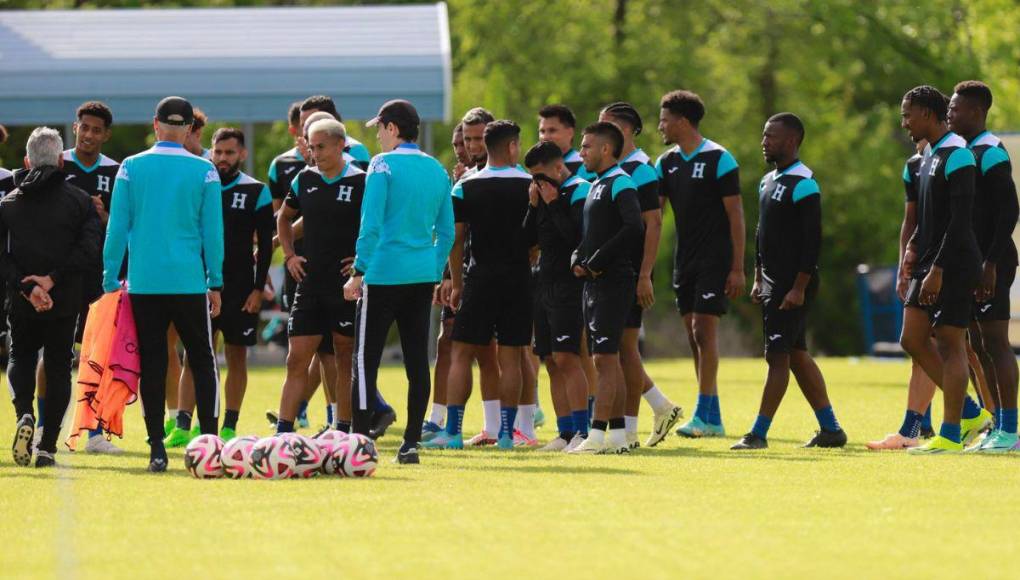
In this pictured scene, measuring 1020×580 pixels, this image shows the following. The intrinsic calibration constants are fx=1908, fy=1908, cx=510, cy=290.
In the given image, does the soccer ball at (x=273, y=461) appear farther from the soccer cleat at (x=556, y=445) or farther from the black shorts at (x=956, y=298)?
the black shorts at (x=956, y=298)

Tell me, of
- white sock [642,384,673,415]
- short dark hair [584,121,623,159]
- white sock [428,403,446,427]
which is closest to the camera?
short dark hair [584,121,623,159]

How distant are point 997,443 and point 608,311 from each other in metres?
2.66

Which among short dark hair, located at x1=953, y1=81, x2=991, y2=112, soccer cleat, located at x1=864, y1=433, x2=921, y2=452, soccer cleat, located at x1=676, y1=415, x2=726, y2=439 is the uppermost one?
short dark hair, located at x1=953, y1=81, x2=991, y2=112

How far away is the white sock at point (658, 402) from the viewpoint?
13141 millimetres

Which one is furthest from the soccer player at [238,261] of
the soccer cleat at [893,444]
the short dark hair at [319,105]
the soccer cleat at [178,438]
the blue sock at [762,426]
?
the soccer cleat at [893,444]

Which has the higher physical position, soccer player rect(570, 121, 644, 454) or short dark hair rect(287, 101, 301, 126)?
short dark hair rect(287, 101, 301, 126)

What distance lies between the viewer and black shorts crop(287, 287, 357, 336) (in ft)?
41.0

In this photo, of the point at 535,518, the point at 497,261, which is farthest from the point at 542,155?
the point at 535,518

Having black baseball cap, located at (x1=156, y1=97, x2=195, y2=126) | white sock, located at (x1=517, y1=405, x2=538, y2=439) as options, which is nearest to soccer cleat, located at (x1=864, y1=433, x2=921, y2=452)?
white sock, located at (x1=517, y1=405, x2=538, y2=439)

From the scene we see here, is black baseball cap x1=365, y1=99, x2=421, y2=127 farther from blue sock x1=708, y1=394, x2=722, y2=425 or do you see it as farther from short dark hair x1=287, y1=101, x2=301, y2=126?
blue sock x1=708, y1=394, x2=722, y2=425

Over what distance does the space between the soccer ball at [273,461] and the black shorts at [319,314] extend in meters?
1.99

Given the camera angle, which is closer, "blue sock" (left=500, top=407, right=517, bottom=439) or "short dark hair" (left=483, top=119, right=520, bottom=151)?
"short dark hair" (left=483, top=119, right=520, bottom=151)

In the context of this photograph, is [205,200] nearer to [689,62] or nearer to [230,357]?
[230,357]

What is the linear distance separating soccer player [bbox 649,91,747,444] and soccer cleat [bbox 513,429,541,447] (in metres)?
1.46
